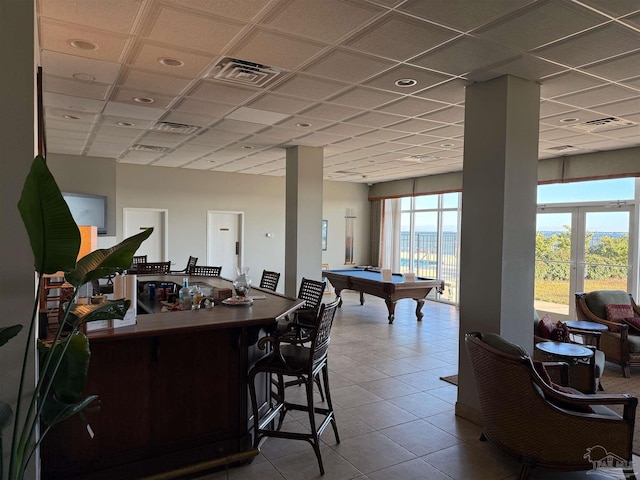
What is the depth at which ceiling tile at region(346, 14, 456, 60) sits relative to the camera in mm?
2736

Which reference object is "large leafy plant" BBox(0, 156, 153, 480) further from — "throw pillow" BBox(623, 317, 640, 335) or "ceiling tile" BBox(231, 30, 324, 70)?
"throw pillow" BBox(623, 317, 640, 335)

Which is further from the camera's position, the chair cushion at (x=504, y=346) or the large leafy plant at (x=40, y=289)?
the chair cushion at (x=504, y=346)

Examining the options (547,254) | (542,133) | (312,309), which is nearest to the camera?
(312,309)

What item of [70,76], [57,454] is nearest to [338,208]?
[70,76]

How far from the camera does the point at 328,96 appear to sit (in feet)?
13.9

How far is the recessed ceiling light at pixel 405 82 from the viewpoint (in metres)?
3.73

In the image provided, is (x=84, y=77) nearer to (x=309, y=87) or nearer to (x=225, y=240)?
(x=309, y=87)

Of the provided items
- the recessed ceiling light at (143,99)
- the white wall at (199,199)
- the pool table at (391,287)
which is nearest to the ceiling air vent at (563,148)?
the pool table at (391,287)

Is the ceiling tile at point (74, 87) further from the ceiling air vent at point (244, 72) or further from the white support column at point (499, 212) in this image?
the white support column at point (499, 212)

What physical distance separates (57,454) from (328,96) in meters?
3.60

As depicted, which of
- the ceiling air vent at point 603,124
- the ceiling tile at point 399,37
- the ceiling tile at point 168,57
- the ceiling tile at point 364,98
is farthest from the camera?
the ceiling air vent at point 603,124

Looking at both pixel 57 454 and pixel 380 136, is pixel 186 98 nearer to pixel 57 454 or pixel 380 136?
pixel 380 136

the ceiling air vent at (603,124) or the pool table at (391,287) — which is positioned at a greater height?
the ceiling air vent at (603,124)

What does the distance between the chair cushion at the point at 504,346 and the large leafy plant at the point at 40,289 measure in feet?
7.75
